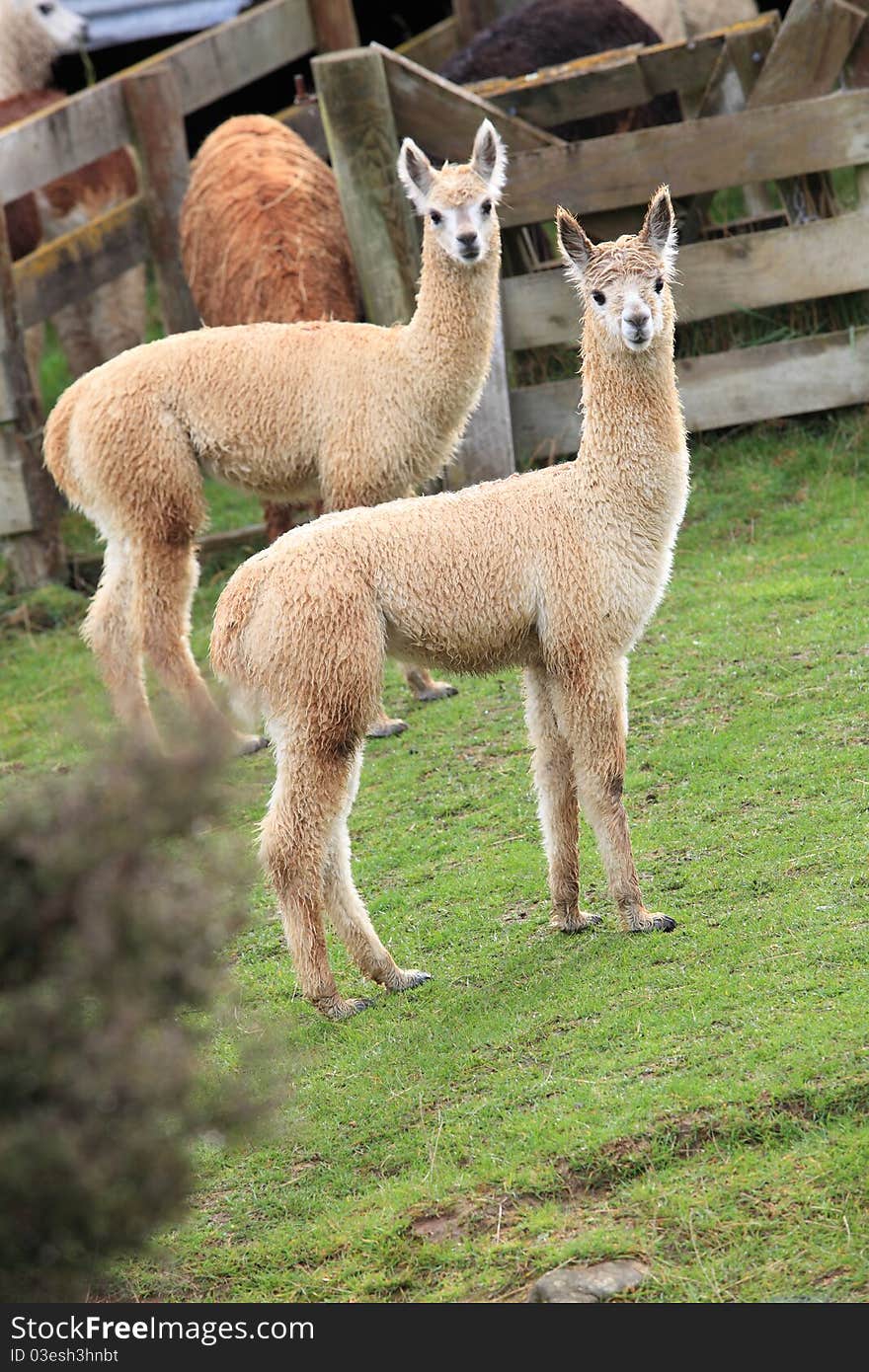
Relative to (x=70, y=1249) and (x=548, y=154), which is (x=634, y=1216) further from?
(x=548, y=154)

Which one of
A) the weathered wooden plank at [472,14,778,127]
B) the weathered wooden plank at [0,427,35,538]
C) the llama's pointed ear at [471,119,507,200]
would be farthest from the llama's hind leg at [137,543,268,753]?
the weathered wooden plank at [472,14,778,127]

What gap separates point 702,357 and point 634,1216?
5819 mm

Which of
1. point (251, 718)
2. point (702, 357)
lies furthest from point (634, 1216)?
point (702, 357)

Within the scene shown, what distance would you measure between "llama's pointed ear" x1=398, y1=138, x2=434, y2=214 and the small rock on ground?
4.38 metres

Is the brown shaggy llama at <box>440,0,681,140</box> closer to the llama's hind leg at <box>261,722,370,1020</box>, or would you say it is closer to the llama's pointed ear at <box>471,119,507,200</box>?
the llama's pointed ear at <box>471,119,507,200</box>

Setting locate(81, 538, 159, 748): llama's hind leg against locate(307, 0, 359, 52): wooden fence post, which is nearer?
locate(81, 538, 159, 748): llama's hind leg

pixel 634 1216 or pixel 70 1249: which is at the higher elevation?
pixel 70 1249

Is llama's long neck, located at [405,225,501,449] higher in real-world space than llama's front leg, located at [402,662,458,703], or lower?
higher

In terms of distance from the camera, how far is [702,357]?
8508mm

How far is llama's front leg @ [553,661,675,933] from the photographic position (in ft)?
15.3

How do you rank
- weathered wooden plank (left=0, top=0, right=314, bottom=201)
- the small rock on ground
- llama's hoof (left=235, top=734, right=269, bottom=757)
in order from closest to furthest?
1. the small rock on ground
2. llama's hoof (left=235, top=734, right=269, bottom=757)
3. weathered wooden plank (left=0, top=0, right=314, bottom=201)

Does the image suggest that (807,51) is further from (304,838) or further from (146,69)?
(304,838)

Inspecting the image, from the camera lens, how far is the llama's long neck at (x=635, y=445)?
4707 millimetres

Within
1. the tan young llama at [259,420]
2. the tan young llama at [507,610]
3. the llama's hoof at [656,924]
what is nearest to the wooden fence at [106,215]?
the tan young llama at [259,420]
